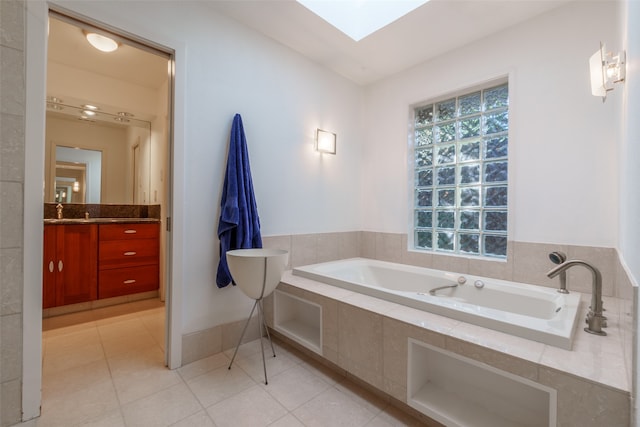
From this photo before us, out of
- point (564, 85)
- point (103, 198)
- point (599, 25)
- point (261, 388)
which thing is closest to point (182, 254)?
point (261, 388)

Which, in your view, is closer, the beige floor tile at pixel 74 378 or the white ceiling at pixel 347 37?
the beige floor tile at pixel 74 378

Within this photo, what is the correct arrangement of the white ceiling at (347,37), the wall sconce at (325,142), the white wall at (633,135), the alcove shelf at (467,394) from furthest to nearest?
the wall sconce at (325,142) < the white ceiling at (347,37) < the alcove shelf at (467,394) < the white wall at (633,135)

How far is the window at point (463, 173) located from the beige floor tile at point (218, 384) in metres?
1.93

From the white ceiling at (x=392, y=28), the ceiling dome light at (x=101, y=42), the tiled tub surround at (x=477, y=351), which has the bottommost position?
the tiled tub surround at (x=477, y=351)

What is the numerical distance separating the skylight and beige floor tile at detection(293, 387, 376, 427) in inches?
98.3

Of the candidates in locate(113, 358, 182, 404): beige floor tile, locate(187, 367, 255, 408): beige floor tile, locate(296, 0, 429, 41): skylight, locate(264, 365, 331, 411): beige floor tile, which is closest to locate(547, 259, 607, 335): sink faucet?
locate(264, 365, 331, 411): beige floor tile

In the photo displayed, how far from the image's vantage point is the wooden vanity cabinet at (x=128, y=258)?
2777 millimetres

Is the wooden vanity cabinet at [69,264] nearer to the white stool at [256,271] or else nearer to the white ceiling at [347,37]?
the white ceiling at [347,37]

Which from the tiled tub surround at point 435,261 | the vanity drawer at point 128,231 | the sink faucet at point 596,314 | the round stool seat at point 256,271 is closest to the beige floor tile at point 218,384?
the tiled tub surround at point 435,261

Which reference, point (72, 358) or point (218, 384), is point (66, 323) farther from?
point (218, 384)

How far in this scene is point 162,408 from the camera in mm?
1385

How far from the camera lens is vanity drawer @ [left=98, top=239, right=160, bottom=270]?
2.78 meters

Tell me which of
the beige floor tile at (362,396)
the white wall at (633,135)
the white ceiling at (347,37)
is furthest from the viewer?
the white ceiling at (347,37)

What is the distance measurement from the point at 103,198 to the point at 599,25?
4.73 meters
